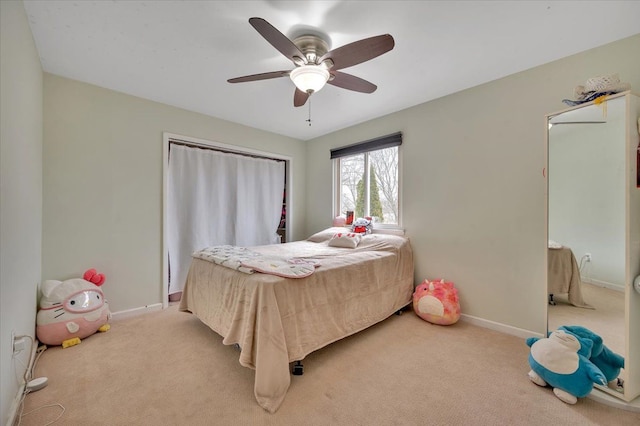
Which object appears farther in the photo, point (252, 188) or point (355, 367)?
point (252, 188)

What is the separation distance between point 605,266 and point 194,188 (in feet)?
12.8

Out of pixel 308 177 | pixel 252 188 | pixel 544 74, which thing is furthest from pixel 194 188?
pixel 544 74

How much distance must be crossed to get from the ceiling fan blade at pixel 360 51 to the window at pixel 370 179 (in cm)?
165

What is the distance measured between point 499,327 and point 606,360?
2.79ft

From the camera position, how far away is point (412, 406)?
1.47 meters

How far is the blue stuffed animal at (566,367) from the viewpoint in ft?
4.84

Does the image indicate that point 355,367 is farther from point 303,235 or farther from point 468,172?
point 303,235

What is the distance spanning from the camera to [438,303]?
2.49 metres

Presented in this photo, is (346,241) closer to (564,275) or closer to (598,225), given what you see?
(564,275)

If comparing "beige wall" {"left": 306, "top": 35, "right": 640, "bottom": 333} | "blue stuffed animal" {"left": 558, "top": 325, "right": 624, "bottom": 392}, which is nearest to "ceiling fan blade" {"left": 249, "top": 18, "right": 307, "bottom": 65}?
"beige wall" {"left": 306, "top": 35, "right": 640, "bottom": 333}

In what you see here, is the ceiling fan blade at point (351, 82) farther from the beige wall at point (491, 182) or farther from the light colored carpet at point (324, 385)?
the light colored carpet at point (324, 385)

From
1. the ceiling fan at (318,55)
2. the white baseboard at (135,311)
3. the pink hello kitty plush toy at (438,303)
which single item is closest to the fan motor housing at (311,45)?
the ceiling fan at (318,55)

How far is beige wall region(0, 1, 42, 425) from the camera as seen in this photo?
4.05 feet

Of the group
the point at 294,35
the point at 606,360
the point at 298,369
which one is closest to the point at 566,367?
the point at 606,360
